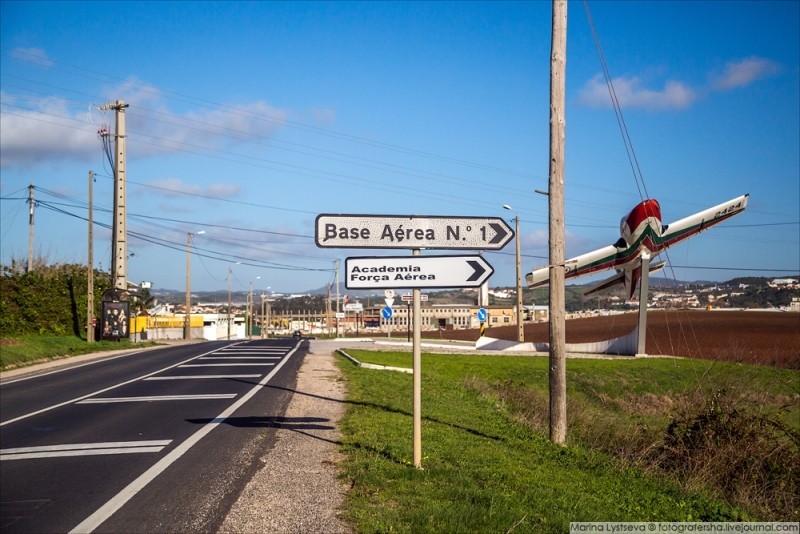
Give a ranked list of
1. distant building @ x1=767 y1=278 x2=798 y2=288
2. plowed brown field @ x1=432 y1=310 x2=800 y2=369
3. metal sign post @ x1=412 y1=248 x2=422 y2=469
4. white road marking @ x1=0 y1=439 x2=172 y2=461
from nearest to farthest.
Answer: metal sign post @ x1=412 y1=248 x2=422 y2=469 < white road marking @ x1=0 y1=439 x2=172 y2=461 < plowed brown field @ x1=432 y1=310 x2=800 y2=369 < distant building @ x1=767 y1=278 x2=798 y2=288

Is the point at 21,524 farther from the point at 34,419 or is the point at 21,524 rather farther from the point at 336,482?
the point at 34,419

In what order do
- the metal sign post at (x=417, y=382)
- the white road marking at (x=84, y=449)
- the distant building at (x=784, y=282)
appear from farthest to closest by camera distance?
the distant building at (x=784, y=282)
the white road marking at (x=84, y=449)
the metal sign post at (x=417, y=382)

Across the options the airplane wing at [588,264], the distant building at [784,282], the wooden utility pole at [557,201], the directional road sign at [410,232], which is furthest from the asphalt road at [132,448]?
the distant building at [784,282]

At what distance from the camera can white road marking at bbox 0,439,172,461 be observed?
9.91 metres

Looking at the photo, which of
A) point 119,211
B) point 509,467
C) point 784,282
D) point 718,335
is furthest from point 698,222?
point 119,211

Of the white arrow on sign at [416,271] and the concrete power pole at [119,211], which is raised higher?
the concrete power pole at [119,211]

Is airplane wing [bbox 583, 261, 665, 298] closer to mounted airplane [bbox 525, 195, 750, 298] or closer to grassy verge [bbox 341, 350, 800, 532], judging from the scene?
mounted airplane [bbox 525, 195, 750, 298]

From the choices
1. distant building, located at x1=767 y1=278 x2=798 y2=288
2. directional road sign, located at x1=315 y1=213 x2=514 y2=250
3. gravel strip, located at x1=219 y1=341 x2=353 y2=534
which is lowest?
gravel strip, located at x1=219 y1=341 x2=353 y2=534

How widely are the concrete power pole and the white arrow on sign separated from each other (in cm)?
3511

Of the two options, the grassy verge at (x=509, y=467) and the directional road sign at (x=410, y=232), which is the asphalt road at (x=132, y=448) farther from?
the directional road sign at (x=410, y=232)

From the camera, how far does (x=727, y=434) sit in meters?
11.5

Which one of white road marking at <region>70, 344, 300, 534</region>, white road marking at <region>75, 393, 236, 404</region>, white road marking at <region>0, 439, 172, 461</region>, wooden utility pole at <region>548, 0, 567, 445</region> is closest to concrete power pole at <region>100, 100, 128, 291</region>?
white road marking at <region>75, 393, 236, 404</region>

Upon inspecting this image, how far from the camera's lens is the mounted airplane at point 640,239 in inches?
1183

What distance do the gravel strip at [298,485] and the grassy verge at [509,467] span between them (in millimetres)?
222
